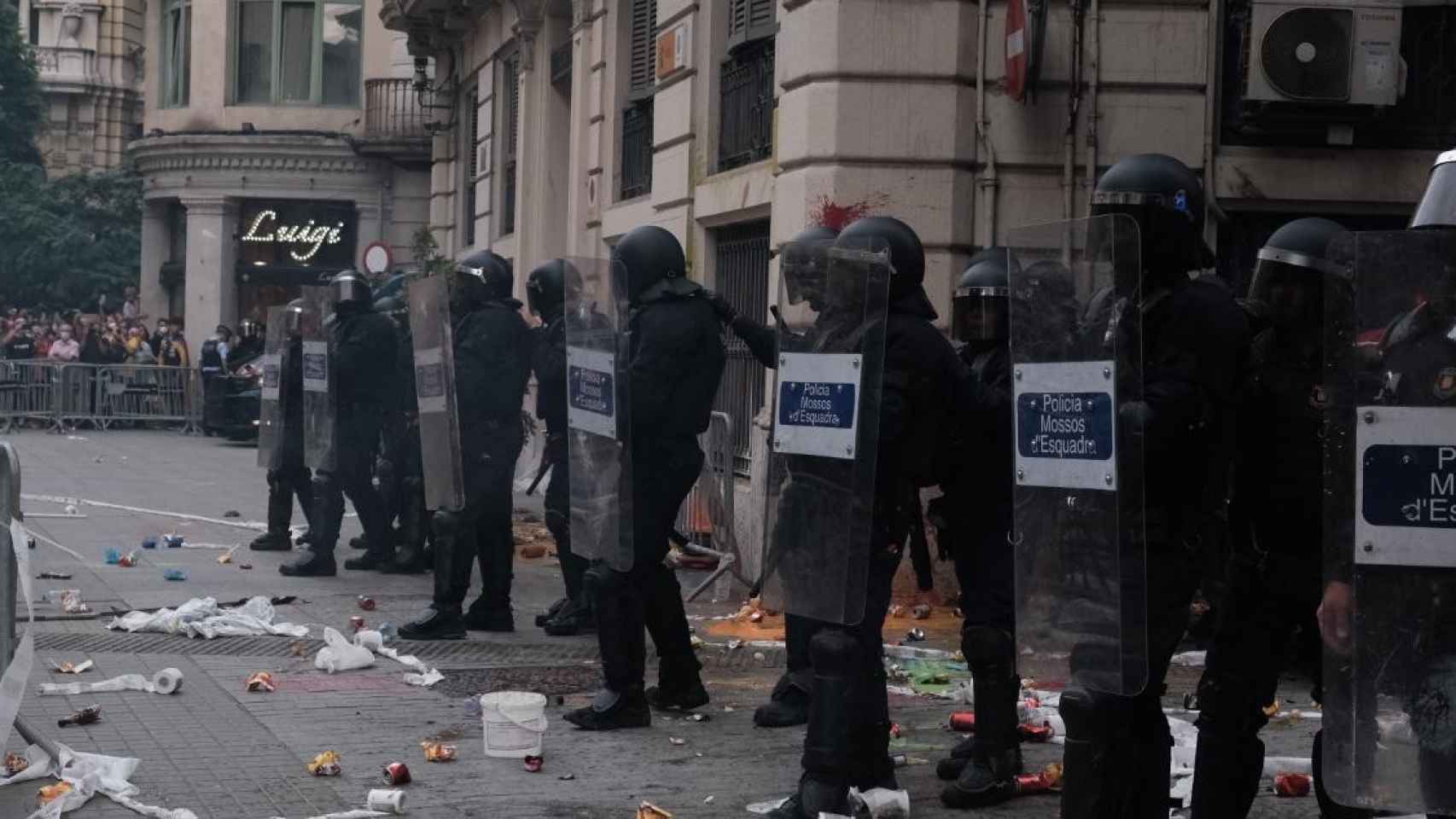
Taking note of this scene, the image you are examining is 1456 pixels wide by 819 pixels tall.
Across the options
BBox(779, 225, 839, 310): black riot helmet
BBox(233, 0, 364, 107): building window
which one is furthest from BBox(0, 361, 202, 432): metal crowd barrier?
BBox(779, 225, 839, 310): black riot helmet

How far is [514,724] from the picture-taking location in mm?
7027

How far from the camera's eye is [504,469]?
32.4 feet

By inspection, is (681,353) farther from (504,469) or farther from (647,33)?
(647,33)

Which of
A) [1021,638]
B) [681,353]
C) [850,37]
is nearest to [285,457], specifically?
[850,37]

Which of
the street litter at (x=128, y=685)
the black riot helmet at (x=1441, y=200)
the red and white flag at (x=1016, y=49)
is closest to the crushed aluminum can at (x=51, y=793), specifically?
the street litter at (x=128, y=685)

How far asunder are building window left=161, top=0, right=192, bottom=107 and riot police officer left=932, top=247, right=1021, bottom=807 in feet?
112

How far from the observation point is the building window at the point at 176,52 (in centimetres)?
3891

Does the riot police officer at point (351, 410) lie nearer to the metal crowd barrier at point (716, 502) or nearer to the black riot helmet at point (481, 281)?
the metal crowd barrier at point (716, 502)

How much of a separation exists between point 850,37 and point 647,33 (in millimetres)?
5805

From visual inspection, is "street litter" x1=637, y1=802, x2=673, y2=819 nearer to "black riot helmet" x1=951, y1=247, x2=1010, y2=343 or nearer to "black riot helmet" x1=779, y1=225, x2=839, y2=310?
"black riot helmet" x1=779, y1=225, x2=839, y2=310

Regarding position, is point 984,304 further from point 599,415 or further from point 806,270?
point 599,415

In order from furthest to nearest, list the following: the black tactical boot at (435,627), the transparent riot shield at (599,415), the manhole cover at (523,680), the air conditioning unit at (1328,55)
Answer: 1. the air conditioning unit at (1328,55)
2. the black tactical boot at (435,627)
3. the manhole cover at (523,680)
4. the transparent riot shield at (599,415)

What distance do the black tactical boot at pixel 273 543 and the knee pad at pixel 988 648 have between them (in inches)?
341

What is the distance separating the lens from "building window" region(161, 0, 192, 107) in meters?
38.9
